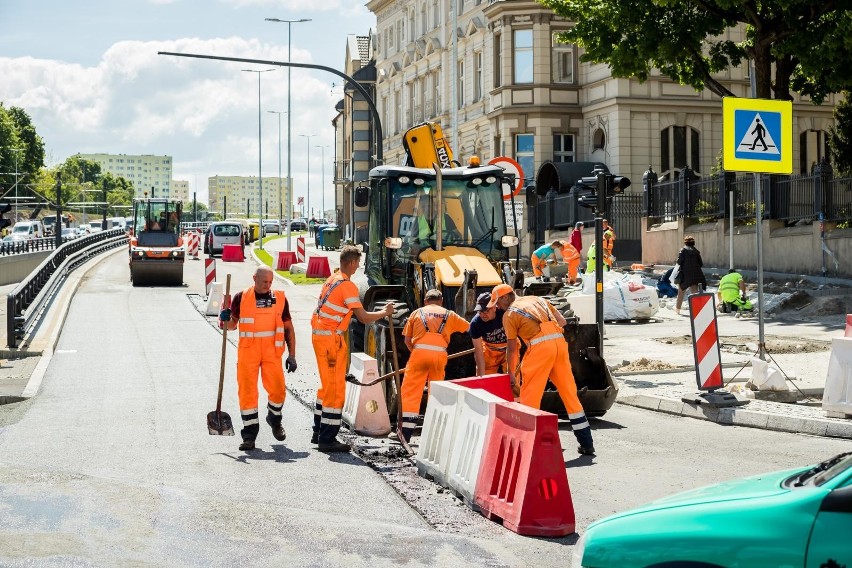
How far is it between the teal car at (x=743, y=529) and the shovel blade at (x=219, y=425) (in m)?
7.17

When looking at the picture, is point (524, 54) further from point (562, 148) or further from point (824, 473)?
point (824, 473)

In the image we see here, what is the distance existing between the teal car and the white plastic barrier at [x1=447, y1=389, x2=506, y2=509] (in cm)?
358

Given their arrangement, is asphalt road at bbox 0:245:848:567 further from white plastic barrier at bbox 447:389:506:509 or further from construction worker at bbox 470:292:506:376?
construction worker at bbox 470:292:506:376

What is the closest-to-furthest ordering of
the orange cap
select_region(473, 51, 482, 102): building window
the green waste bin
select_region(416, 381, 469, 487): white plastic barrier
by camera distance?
select_region(416, 381, 469, 487): white plastic barrier
the orange cap
select_region(473, 51, 482, 102): building window
the green waste bin

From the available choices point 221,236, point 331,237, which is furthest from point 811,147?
point 331,237

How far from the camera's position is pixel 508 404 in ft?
28.0

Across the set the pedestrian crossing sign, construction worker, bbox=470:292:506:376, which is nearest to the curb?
construction worker, bbox=470:292:506:376

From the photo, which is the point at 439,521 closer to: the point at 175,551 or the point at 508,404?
the point at 508,404

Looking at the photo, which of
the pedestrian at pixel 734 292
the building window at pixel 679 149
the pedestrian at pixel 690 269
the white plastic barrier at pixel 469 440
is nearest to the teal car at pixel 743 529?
the white plastic barrier at pixel 469 440

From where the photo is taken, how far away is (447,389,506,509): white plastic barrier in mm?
8836

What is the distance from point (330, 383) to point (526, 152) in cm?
3641

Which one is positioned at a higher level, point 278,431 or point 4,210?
point 4,210

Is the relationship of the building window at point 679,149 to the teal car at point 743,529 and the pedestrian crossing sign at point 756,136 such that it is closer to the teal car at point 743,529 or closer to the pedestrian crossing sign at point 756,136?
the pedestrian crossing sign at point 756,136

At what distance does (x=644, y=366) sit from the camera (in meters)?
17.6
